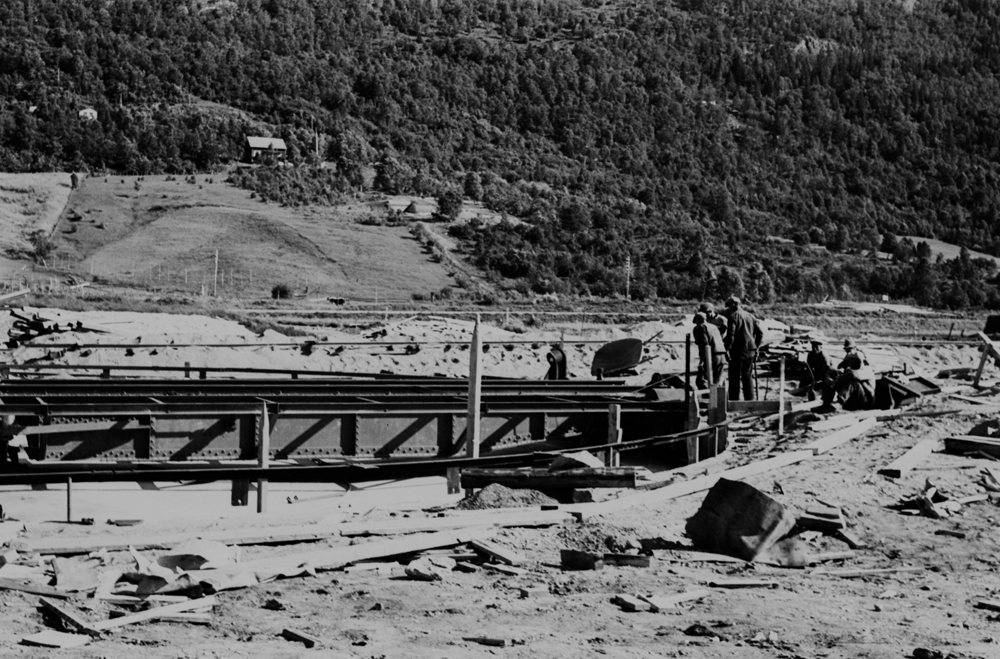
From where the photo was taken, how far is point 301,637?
675cm

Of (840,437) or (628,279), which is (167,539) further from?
(628,279)

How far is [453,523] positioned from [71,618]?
3329 millimetres

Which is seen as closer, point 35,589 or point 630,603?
point 35,589

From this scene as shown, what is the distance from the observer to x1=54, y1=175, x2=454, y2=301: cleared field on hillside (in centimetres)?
6362

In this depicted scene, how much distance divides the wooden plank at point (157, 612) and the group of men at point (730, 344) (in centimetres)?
1041

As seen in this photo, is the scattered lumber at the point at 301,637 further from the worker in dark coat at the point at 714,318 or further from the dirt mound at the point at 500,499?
the worker in dark coat at the point at 714,318

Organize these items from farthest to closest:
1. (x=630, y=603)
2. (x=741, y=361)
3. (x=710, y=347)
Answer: (x=741, y=361)
(x=710, y=347)
(x=630, y=603)

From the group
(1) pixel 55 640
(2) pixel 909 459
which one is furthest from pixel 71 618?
(2) pixel 909 459

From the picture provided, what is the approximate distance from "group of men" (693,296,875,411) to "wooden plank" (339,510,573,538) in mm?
7122

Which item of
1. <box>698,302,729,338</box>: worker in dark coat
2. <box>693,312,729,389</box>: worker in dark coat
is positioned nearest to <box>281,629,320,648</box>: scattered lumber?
<box>693,312,729,389</box>: worker in dark coat

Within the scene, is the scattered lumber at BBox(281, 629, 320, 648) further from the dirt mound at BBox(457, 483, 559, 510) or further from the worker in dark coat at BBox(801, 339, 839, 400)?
the worker in dark coat at BBox(801, 339, 839, 400)

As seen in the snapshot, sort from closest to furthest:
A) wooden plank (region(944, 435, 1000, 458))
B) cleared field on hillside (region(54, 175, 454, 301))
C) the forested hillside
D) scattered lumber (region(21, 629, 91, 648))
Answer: scattered lumber (region(21, 629, 91, 648)), wooden plank (region(944, 435, 1000, 458)), cleared field on hillside (region(54, 175, 454, 301)), the forested hillside

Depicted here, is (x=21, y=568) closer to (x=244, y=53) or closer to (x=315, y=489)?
(x=315, y=489)

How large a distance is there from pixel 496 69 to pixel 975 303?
7103cm
